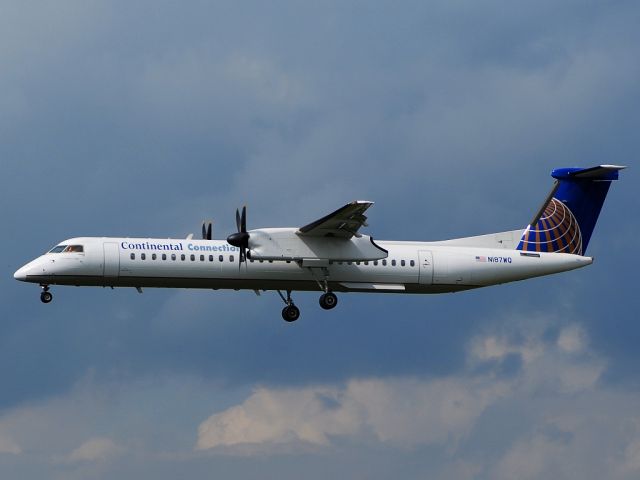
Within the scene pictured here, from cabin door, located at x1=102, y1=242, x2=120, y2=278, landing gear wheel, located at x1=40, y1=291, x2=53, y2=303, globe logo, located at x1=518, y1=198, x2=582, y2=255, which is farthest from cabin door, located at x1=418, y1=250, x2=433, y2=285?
landing gear wheel, located at x1=40, y1=291, x2=53, y2=303

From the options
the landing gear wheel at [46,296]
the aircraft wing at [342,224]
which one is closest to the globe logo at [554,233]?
the aircraft wing at [342,224]

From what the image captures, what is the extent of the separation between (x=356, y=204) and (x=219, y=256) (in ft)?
16.7

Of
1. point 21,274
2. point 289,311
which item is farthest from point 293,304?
point 21,274

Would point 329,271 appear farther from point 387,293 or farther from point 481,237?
point 481,237

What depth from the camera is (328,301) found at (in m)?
42.3

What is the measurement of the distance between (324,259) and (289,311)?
2565 millimetres

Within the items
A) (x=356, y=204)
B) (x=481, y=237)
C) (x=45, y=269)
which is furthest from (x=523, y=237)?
(x=45, y=269)

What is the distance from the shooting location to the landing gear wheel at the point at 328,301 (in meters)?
42.3

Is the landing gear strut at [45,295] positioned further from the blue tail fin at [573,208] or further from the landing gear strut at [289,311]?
the blue tail fin at [573,208]

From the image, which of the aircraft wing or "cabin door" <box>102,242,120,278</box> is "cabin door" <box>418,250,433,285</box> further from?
"cabin door" <box>102,242,120,278</box>

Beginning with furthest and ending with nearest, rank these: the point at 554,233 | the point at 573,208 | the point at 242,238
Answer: the point at 573,208
the point at 554,233
the point at 242,238

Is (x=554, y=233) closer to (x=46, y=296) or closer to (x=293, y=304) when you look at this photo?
(x=293, y=304)

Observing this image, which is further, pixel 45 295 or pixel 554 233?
pixel 554 233

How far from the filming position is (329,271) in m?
42.2
